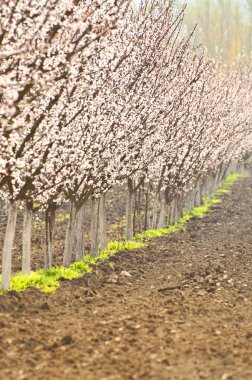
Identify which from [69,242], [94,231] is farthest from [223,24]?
[69,242]

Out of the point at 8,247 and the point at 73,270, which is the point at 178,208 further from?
the point at 8,247

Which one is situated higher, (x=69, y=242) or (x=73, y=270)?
(x=69, y=242)

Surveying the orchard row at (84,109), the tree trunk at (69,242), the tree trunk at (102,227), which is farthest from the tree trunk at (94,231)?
the tree trunk at (69,242)

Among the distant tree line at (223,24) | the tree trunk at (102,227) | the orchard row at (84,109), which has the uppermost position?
the distant tree line at (223,24)

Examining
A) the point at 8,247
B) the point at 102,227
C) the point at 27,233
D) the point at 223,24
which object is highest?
the point at 223,24

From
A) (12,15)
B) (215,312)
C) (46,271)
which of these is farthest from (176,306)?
(12,15)

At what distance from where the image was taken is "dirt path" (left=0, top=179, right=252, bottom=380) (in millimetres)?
8273

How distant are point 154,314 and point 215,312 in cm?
146

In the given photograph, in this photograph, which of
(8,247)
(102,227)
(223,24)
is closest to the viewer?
(8,247)

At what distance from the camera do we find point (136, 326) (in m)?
10.4

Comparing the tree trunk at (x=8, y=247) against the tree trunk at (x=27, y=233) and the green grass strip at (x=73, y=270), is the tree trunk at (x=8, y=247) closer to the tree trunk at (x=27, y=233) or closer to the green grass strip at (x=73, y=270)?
the green grass strip at (x=73, y=270)

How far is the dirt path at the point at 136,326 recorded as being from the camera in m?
8.27

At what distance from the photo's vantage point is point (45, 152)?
44.1 ft

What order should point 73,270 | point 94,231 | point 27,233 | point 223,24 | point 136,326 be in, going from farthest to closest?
point 223,24 → point 94,231 → point 73,270 → point 27,233 → point 136,326
